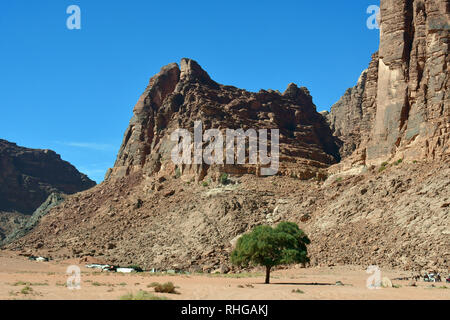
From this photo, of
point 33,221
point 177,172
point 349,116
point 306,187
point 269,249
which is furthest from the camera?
point 349,116

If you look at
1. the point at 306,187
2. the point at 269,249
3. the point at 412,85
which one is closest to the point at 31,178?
the point at 306,187

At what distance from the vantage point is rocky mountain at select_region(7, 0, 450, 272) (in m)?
47.3

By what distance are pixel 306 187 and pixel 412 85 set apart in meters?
19.2

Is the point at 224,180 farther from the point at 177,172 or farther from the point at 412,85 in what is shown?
the point at 412,85

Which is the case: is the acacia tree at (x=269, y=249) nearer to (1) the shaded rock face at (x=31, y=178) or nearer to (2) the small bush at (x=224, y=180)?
A: (2) the small bush at (x=224, y=180)

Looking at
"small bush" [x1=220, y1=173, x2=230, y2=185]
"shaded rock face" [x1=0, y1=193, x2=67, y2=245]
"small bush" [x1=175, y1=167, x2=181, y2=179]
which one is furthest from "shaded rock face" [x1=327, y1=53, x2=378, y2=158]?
"shaded rock face" [x1=0, y1=193, x2=67, y2=245]

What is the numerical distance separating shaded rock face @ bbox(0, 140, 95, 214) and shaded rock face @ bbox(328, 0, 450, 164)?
363ft

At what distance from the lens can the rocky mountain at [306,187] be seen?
4728 cm

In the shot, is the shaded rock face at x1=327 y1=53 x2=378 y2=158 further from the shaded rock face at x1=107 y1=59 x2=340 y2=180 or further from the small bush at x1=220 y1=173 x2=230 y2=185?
the small bush at x1=220 y1=173 x2=230 y2=185

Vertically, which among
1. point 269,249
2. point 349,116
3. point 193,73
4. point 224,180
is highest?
point 193,73

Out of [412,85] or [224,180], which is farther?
[224,180]

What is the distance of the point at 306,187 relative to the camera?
230 feet

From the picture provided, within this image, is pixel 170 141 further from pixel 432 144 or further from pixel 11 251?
pixel 432 144

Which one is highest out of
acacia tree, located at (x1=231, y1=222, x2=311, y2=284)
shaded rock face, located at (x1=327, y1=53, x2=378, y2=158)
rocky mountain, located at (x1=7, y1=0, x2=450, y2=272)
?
shaded rock face, located at (x1=327, y1=53, x2=378, y2=158)
